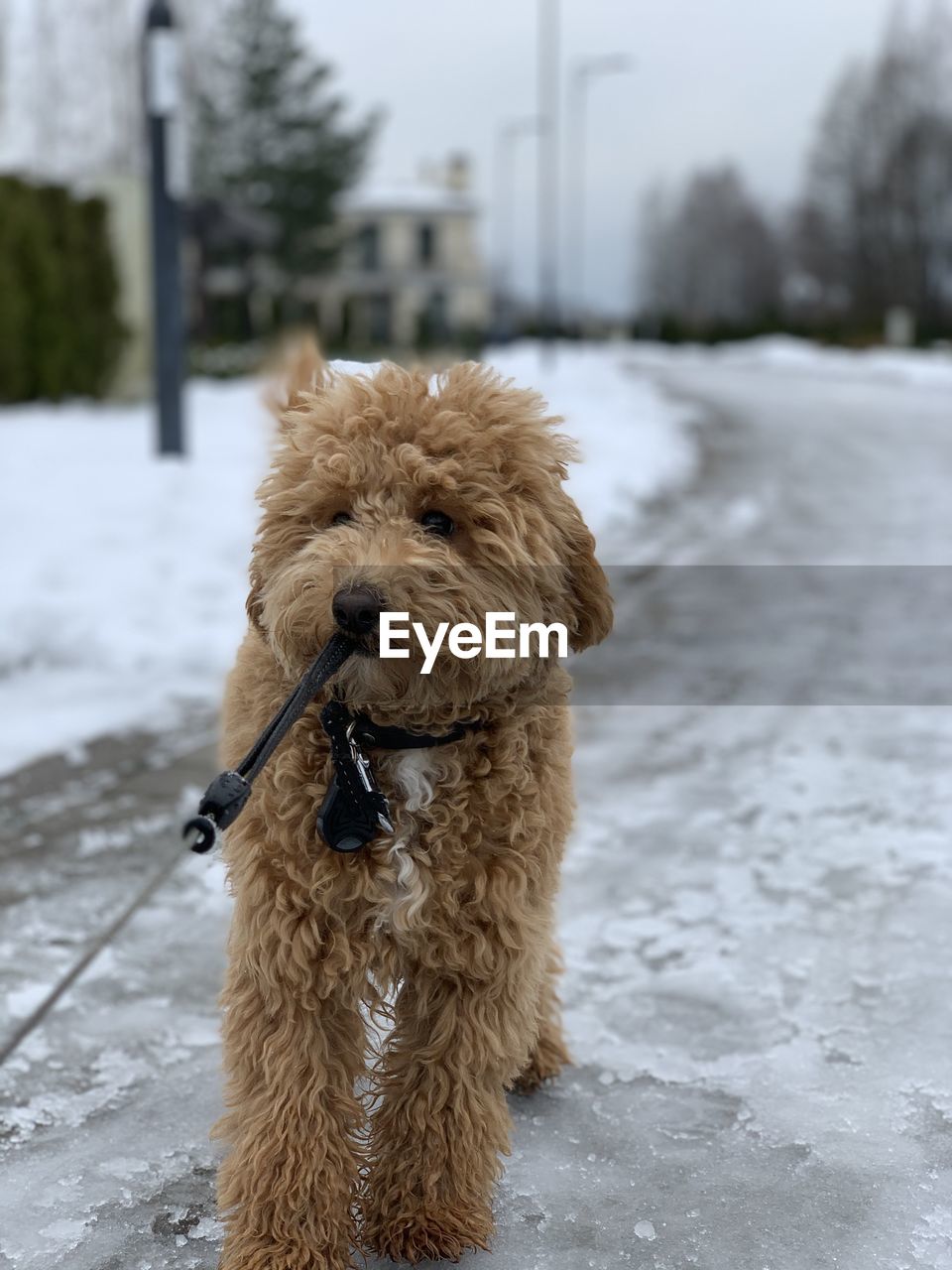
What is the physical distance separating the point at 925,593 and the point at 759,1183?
6399 millimetres

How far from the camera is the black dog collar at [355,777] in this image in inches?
89.3

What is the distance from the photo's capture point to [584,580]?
7.97 ft

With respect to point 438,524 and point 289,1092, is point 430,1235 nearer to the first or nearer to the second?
point 289,1092

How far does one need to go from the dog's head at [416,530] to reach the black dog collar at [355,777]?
8 cm

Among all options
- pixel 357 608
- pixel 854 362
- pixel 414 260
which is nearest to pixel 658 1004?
pixel 357 608

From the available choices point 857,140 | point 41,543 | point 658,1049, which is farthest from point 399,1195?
point 857,140

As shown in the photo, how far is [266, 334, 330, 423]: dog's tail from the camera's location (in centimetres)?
263

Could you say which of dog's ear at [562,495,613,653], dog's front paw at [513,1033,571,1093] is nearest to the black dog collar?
dog's ear at [562,495,613,653]

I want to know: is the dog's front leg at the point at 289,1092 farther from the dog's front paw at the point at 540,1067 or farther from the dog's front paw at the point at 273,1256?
the dog's front paw at the point at 540,1067

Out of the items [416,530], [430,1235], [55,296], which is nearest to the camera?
[416,530]

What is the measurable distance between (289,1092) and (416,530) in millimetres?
975

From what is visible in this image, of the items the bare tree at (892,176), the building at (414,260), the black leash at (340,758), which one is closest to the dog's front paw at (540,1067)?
the black leash at (340,758)

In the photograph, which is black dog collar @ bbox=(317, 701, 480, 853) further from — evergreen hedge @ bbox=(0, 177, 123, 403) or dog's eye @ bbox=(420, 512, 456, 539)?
evergreen hedge @ bbox=(0, 177, 123, 403)

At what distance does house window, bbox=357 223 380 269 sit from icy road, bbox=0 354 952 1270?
241 ft
